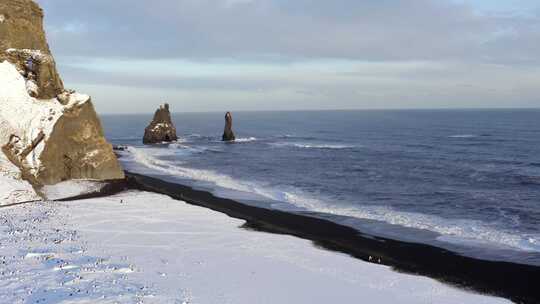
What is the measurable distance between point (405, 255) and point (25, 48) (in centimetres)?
4195

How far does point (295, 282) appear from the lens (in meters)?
20.9

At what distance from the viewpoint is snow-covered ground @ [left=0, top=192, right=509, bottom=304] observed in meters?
Result: 17.9

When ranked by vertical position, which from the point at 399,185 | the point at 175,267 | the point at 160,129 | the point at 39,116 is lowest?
the point at 175,267

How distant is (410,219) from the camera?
116 feet

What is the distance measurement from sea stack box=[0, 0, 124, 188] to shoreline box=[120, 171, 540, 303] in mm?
13678

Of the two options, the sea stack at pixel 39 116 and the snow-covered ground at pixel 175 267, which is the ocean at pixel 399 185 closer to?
the snow-covered ground at pixel 175 267

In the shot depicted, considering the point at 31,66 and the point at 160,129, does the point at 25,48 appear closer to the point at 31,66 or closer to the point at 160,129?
the point at 31,66

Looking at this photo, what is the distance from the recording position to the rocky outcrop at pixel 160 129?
10581 cm

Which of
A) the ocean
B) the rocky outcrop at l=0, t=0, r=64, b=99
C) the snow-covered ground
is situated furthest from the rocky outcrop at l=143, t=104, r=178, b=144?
the snow-covered ground

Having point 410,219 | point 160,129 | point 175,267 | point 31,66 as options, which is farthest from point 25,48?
point 160,129

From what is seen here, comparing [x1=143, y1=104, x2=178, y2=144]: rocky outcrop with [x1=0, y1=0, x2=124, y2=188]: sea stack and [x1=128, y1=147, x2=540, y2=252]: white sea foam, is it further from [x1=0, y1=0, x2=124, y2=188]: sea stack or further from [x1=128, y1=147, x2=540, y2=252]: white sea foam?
[x1=0, y1=0, x2=124, y2=188]: sea stack

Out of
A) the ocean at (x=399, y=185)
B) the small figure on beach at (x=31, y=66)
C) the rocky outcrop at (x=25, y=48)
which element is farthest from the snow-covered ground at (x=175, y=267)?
the small figure on beach at (x=31, y=66)

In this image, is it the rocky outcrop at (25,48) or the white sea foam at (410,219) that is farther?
the rocky outcrop at (25,48)

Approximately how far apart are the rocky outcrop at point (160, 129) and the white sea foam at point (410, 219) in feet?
177
